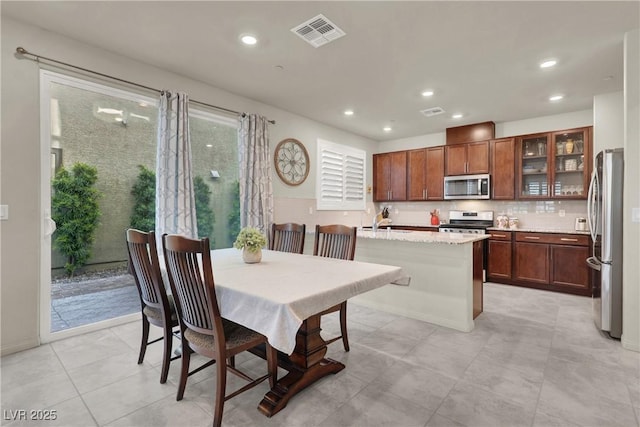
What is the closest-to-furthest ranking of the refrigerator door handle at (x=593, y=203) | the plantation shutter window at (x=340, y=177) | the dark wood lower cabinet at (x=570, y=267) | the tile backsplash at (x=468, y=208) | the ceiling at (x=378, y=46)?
the ceiling at (x=378, y=46), the refrigerator door handle at (x=593, y=203), the dark wood lower cabinet at (x=570, y=267), the tile backsplash at (x=468, y=208), the plantation shutter window at (x=340, y=177)

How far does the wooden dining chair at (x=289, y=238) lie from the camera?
312cm

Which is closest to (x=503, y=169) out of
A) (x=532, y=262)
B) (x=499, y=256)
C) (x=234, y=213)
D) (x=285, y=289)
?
(x=499, y=256)

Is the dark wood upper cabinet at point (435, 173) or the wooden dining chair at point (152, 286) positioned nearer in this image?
→ the wooden dining chair at point (152, 286)

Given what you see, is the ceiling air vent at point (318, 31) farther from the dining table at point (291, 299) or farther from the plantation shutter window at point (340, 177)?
the plantation shutter window at point (340, 177)

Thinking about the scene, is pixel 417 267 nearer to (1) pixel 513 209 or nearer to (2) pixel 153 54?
(1) pixel 513 209

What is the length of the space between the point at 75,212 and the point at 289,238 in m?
2.02

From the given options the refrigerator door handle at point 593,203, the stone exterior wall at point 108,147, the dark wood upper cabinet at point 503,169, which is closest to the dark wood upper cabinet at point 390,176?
the dark wood upper cabinet at point 503,169

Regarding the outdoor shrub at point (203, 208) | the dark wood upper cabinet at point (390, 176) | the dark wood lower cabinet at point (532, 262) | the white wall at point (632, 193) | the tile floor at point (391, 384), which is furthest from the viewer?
the dark wood upper cabinet at point (390, 176)

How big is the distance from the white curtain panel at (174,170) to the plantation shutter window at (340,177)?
7.96 ft

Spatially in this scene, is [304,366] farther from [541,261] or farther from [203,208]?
[541,261]

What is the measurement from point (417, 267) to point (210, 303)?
7.94ft

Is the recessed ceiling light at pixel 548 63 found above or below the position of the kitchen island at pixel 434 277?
above

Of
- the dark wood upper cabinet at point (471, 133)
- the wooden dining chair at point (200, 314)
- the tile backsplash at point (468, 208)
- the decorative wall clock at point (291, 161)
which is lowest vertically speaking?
the wooden dining chair at point (200, 314)

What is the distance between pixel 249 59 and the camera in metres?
3.18
